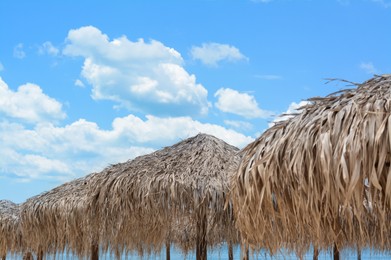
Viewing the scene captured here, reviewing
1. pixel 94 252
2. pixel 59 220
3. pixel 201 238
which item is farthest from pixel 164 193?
pixel 59 220

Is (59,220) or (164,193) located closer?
(164,193)

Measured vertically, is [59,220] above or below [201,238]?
above

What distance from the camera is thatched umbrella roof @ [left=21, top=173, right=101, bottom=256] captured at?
27.7ft

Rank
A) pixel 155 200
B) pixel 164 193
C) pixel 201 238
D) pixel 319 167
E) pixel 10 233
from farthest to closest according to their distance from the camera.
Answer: pixel 10 233, pixel 201 238, pixel 155 200, pixel 164 193, pixel 319 167

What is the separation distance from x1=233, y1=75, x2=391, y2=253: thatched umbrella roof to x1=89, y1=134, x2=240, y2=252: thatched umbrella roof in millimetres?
2108

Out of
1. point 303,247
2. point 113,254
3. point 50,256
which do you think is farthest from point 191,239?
point 303,247

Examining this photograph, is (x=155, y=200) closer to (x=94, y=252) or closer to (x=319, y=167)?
(x=94, y=252)

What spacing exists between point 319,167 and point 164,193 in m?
3.42

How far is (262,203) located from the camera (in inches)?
147

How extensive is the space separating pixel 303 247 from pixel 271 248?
279mm

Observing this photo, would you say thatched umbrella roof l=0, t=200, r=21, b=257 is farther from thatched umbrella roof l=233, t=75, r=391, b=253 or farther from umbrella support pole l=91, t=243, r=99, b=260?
thatched umbrella roof l=233, t=75, r=391, b=253

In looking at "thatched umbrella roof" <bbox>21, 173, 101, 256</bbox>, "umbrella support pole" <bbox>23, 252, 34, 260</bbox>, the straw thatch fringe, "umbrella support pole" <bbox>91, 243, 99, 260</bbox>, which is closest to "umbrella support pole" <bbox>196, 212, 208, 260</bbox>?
the straw thatch fringe

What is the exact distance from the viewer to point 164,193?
6.38m

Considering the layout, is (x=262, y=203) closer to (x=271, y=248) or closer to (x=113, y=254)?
(x=271, y=248)
